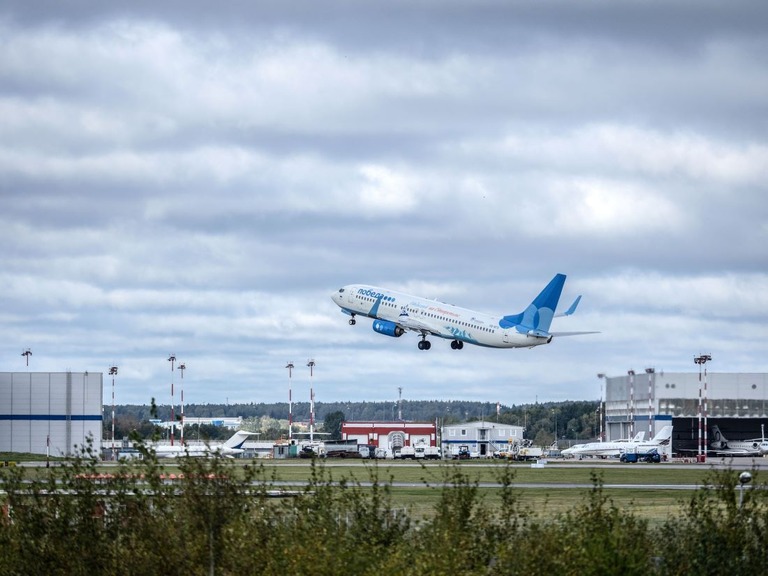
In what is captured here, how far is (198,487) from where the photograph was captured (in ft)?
107

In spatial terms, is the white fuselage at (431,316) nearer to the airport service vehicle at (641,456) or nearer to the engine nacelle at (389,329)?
the engine nacelle at (389,329)

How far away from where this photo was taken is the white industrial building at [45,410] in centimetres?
16262

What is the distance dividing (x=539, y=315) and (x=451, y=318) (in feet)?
30.2

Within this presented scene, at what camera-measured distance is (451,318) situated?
120 meters

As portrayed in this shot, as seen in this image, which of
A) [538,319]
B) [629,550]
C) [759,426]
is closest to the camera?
[629,550]

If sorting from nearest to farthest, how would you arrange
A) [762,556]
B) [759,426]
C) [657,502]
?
[762,556], [657,502], [759,426]

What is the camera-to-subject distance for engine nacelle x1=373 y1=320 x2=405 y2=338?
408 feet

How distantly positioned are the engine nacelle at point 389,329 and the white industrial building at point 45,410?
5434cm

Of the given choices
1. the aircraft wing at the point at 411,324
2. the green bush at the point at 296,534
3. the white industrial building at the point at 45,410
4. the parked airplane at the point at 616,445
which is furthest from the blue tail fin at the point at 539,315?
the green bush at the point at 296,534

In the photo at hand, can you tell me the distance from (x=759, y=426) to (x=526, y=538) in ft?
585

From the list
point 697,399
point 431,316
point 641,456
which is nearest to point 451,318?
point 431,316

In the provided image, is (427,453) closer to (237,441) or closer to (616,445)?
(616,445)

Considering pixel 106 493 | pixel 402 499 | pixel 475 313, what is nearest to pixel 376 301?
pixel 475 313

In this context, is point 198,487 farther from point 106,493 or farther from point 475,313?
point 475,313
